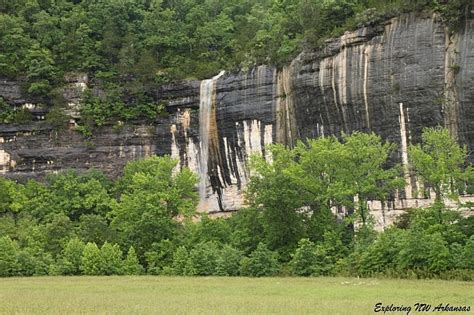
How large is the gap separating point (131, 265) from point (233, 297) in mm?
15318

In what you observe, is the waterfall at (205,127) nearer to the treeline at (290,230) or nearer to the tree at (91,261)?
the treeline at (290,230)

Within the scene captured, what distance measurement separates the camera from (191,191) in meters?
37.6

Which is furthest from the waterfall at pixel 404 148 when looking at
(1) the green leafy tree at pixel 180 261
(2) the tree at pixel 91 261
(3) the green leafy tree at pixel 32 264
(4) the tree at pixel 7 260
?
(4) the tree at pixel 7 260

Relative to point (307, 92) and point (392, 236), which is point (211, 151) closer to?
point (307, 92)

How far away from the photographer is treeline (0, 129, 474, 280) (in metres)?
25.3

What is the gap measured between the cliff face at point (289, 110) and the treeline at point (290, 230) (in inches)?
164

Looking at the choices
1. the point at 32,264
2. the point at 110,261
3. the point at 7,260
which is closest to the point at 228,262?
the point at 110,261

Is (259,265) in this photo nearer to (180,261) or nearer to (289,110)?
(180,261)

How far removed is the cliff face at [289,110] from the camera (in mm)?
36562

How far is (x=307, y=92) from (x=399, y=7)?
8.02m

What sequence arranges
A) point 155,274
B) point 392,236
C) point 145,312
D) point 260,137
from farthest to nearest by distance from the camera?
point 260,137 → point 155,274 → point 392,236 → point 145,312

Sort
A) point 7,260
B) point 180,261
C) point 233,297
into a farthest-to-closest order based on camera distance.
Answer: point 7,260, point 180,261, point 233,297


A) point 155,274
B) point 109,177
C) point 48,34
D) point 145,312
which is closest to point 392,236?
point 155,274

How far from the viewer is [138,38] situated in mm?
58562
